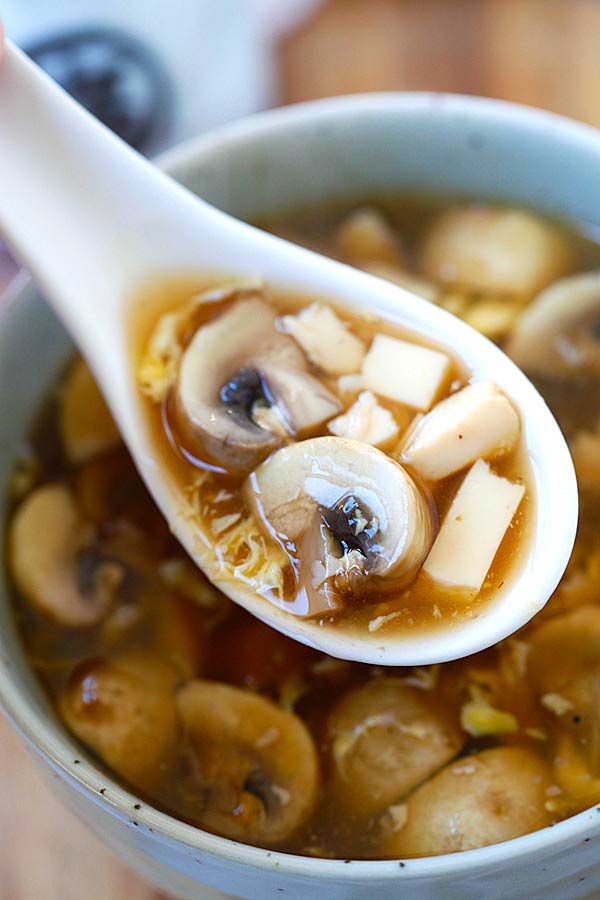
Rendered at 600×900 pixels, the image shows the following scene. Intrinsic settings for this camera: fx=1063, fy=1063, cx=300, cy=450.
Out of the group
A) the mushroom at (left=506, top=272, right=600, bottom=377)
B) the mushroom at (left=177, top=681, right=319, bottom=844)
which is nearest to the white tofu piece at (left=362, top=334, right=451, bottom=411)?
the mushroom at (left=506, top=272, right=600, bottom=377)

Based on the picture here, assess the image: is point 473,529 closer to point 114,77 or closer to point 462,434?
point 462,434

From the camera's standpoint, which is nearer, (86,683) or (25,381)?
(86,683)

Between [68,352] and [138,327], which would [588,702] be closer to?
[138,327]

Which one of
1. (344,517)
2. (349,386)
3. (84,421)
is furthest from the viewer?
(84,421)

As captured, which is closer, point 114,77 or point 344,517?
point 344,517

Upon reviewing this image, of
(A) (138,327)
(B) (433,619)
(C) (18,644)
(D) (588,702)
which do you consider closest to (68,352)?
(A) (138,327)

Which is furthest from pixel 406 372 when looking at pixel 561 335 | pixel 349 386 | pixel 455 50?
Result: pixel 455 50

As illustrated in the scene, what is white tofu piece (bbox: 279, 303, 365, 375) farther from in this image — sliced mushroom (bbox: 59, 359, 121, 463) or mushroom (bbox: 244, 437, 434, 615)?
sliced mushroom (bbox: 59, 359, 121, 463)
